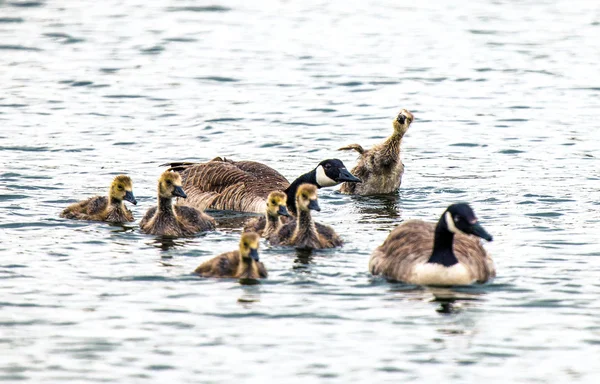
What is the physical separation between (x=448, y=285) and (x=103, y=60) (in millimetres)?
17100

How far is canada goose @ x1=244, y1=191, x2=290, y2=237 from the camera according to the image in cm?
1521

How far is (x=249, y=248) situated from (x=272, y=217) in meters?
2.37

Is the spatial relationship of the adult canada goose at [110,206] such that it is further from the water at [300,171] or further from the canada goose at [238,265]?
the canada goose at [238,265]

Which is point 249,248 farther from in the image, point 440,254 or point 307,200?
point 440,254

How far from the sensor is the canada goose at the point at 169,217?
50.9 feet

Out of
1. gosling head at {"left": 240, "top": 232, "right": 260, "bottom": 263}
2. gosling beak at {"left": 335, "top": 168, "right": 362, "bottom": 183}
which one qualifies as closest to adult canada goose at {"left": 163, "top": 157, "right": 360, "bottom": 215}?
gosling beak at {"left": 335, "top": 168, "right": 362, "bottom": 183}

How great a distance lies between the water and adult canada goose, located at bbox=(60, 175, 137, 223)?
10.0 inches

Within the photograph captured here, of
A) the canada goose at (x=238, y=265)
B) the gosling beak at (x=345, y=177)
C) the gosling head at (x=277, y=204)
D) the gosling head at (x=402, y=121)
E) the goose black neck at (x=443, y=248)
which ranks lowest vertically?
the canada goose at (x=238, y=265)

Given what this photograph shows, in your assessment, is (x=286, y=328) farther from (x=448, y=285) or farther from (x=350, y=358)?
(x=448, y=285)

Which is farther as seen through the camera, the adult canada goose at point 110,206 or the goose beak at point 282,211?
the adult canada goose at point 110,206

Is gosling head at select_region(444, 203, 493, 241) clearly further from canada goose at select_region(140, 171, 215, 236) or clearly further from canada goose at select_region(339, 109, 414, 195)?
canada goose at select_region(339, 109, 414, 195)

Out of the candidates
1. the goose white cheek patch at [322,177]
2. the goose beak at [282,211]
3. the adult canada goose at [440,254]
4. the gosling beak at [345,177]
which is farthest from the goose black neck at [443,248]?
the goose white cheek patch at [322,177]

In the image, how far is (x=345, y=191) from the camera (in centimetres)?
1880

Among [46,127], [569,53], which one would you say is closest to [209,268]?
[46,127]
